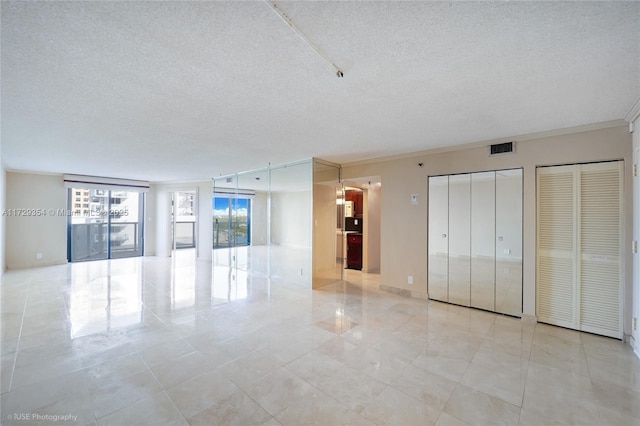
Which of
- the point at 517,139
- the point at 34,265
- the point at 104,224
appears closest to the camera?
the point at 517,139

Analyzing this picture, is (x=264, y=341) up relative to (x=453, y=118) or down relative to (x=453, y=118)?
down

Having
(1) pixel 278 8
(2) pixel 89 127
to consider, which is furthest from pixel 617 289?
(2) pixel 89 127

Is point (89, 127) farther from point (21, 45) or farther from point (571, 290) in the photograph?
point (571, 290)

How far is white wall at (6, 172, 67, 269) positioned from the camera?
673cm

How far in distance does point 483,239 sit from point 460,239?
0.32m

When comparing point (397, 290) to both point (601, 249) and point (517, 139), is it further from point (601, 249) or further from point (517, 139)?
point (517, 139)

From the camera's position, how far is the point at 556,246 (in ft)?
11.7

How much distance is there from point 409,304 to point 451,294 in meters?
0.72

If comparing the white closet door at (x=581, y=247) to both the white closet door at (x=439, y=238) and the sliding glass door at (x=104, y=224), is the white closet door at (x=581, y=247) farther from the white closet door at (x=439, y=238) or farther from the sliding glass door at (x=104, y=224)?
the sliding glass door at (x=104, y=224)

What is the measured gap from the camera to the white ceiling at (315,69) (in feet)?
4.99

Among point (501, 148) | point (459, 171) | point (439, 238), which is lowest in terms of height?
point (439, 238)

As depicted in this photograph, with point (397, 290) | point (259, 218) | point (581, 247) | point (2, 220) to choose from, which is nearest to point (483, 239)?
point (581, 247)

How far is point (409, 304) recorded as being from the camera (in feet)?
14.4

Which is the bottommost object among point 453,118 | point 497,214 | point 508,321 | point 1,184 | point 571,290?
point 508,321
